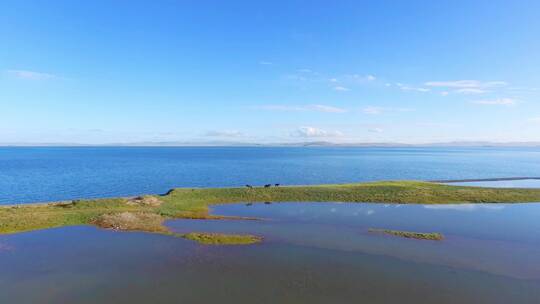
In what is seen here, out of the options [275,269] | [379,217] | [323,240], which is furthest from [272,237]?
[379,217]

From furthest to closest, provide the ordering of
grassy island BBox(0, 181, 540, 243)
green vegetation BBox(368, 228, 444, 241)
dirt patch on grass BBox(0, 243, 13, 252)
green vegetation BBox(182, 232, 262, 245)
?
grassy island BBox(0, 181, 540, 243) < green vegetation BBox(368, 228, 444, 241) < green vegetation BBox(182, 232, 262, 245) < dirt patch on grass BBox(0, 243, 13, 252)

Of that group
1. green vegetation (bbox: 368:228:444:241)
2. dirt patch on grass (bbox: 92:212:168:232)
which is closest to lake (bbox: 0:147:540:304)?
green vegetation (bbox: 368:228:444:241)

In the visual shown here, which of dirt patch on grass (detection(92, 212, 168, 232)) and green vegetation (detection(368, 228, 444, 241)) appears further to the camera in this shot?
dirt patch on grass (detection(92, 212, 168, 232))

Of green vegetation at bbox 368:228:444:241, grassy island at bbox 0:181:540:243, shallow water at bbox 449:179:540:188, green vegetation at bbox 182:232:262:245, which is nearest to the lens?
green vegetation at bbox 182:232:262:245

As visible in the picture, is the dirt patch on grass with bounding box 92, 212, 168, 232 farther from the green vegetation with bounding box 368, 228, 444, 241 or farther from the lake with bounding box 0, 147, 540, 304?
the green vegetation with bounding box 368, 228, 444, 241

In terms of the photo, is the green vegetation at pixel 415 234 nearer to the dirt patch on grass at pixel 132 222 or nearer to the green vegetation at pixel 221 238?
the green vegetation at pixel 221 238

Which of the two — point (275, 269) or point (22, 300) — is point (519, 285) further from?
point (22, 300)

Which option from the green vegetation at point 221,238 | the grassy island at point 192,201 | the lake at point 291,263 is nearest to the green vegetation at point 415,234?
the lake at point 291,263
